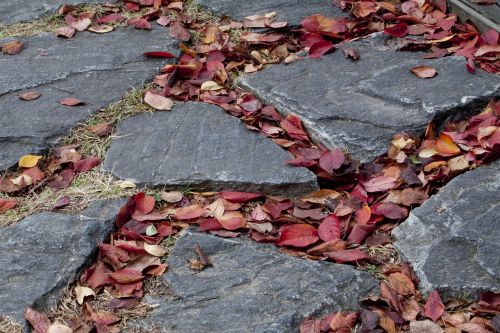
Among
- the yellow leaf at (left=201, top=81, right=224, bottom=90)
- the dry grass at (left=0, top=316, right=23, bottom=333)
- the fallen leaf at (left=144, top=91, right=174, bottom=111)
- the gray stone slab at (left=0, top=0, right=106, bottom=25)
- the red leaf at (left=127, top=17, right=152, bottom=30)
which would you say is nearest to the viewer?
the dry grass at (left=0, top=316, right=23, bottom=333)

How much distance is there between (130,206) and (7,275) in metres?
0.49

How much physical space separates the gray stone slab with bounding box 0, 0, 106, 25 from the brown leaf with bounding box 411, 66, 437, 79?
1.70 m

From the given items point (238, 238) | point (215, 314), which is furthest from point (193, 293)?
point (238, 238)

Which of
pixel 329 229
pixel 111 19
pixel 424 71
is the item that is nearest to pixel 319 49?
pixel 424 71

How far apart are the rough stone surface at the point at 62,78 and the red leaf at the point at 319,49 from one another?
0.66m

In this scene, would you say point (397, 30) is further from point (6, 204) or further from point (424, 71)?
point (6, 204)

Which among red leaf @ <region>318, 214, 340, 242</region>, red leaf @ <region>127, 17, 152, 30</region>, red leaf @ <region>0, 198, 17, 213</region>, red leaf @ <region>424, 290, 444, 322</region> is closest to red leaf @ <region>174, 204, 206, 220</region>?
red leaf @ <region>318, 214, 340, 242</region>

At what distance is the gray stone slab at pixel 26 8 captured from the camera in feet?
13.6

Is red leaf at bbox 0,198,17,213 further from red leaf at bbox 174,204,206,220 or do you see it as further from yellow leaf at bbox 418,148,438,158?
yellow leaf at bbox 418,148,438,158

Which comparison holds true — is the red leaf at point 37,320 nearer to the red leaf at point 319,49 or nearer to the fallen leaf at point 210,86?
the fallen leaf at point 210,86

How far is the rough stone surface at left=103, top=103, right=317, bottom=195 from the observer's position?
2.92 m

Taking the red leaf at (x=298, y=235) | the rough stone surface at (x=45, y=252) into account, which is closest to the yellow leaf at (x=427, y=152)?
the red leaf at (x=298, y=235)

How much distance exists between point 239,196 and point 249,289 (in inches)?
18.8

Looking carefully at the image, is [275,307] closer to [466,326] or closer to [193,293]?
[193,293]
